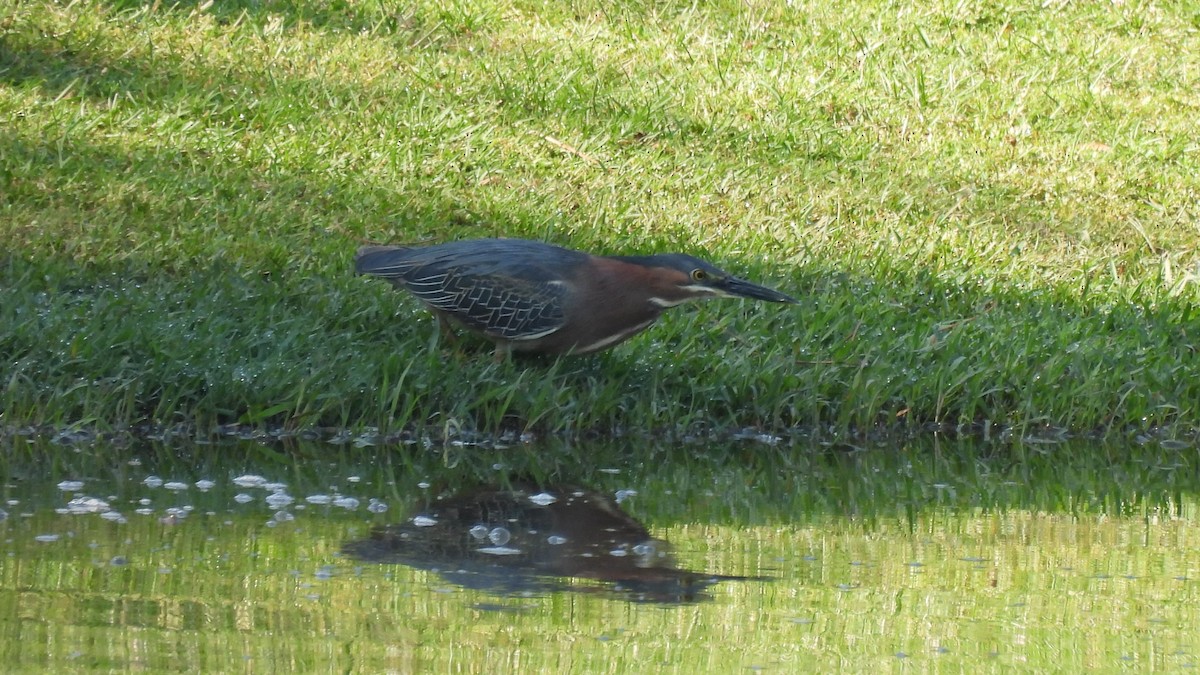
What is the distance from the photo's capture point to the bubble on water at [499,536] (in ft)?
15.2

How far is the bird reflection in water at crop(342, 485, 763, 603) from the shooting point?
4148mm

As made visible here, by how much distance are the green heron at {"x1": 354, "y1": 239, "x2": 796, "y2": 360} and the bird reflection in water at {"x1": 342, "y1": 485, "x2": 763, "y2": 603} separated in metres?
1.18

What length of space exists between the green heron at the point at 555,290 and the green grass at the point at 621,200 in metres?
0.20

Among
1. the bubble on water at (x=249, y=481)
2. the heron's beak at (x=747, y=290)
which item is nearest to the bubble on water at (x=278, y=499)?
the bubble on water at (x=249, y=481)

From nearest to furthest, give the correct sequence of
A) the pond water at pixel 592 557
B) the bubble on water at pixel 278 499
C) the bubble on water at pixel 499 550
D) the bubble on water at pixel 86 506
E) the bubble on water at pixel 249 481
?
the pond water at pixel 592 557 < the bubble on water at pixel 499 550 < the bubble on water at pixel 86 506 < the bubble on water at pixel 278 499 < the bubble on water at pixel 249 481

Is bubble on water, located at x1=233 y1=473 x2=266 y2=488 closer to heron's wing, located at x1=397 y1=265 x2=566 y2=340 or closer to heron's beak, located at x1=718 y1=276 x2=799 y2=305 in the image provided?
heron's wing, located at x1=397 y1=265 x2=566 y2=340

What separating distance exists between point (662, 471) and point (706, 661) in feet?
7.81

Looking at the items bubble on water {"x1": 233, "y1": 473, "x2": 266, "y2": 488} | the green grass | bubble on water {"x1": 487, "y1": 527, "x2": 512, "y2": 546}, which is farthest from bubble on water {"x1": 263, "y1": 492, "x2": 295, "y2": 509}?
the green grass

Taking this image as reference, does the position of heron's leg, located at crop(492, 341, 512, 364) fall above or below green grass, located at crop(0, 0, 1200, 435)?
below

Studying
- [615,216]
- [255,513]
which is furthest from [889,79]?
[255,513]

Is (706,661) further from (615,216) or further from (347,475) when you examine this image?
(615,216)

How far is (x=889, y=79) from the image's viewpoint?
10.7 m

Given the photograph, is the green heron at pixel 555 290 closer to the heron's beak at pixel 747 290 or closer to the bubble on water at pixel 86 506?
the heron's beak at pixel 747 290

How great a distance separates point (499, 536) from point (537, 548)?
159 millimetres
